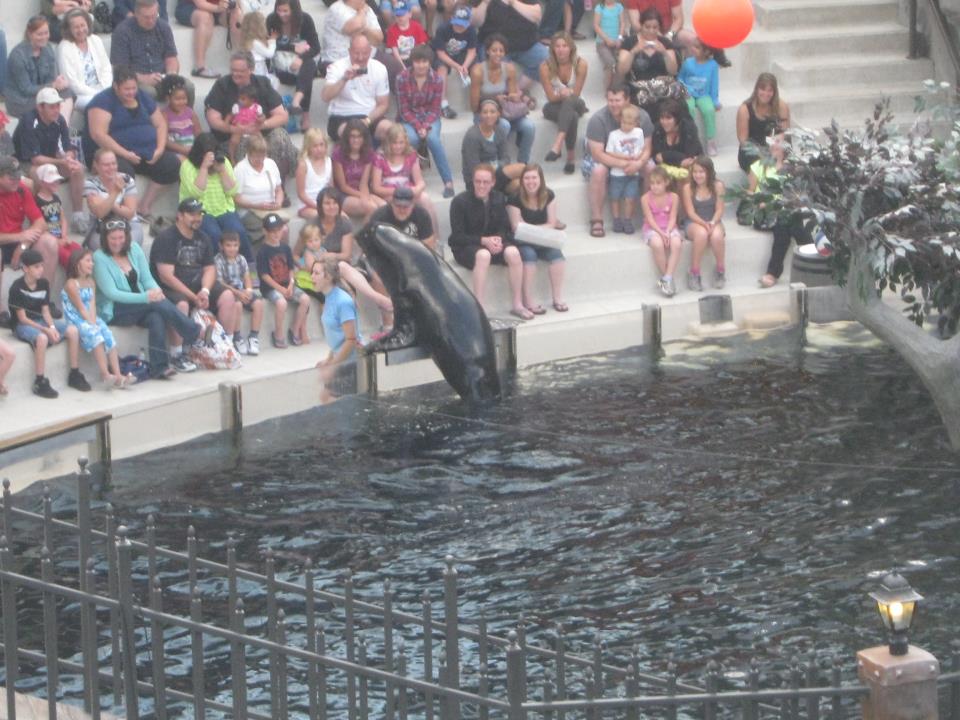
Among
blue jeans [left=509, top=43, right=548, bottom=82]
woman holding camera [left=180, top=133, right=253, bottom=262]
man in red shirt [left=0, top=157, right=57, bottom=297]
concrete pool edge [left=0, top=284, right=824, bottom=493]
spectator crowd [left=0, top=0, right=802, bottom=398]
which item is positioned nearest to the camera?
concrete pool edge [left=0, top=284, right=824, bottom=493]

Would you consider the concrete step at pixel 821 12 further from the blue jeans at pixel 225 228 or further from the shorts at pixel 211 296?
the shorts at pixel 211 296

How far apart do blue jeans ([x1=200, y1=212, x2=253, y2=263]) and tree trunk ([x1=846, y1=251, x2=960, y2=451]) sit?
4986 mm

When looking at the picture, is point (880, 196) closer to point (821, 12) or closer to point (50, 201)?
point (50, 201)

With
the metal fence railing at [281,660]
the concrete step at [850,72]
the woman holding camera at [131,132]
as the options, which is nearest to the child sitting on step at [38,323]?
the woman holding camera at [131,132]

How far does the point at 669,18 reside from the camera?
19422mm

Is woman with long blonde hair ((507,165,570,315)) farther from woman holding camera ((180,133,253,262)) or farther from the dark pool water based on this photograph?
woman holding camera ((180,133,253,262))

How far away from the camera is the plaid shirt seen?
17.4 m

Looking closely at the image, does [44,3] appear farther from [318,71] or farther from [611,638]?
[611,638]

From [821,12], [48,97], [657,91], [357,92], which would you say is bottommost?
[657,91]

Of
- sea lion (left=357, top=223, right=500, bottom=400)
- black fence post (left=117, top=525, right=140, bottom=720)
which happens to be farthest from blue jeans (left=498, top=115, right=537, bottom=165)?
black fence post (left=117, top=525, right=140, bottom=720)

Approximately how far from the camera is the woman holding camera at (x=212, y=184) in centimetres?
1569

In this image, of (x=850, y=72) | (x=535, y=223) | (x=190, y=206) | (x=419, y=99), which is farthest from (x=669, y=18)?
(x=190, y=206)

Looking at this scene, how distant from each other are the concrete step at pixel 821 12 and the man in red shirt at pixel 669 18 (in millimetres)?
1487

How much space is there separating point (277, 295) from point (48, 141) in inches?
84.5
